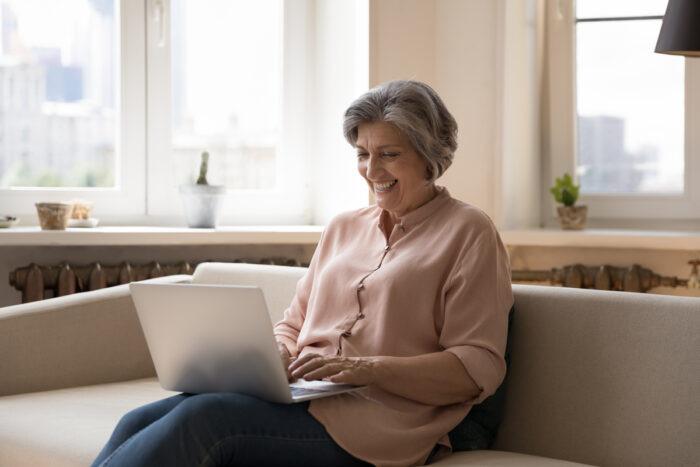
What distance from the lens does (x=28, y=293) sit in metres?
3.06

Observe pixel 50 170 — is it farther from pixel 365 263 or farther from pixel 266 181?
pixel 365 263

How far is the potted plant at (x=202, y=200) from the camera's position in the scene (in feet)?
10.7

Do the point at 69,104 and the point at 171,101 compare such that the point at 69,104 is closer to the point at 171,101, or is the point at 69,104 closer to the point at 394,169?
the point at 171,101

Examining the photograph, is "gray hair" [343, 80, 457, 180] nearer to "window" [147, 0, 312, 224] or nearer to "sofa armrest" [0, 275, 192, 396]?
"sofa armrest" [0, 275, 192, 396]

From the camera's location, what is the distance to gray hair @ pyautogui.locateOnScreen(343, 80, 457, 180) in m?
1.94

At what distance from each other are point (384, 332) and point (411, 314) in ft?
0.21

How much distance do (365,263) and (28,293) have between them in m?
1.52

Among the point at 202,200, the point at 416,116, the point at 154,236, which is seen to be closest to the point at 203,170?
the point at 202,200

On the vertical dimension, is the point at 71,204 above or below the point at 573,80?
below

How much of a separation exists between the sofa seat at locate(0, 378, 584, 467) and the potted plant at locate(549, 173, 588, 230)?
1436 millimetres

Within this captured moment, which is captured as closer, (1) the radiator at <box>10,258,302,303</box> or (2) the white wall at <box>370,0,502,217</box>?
(1) the radiator at <box>10,258,302,303</box>

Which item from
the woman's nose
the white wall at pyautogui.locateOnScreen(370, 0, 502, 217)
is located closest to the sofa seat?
the woman's nose

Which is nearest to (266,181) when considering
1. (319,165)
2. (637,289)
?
(319,165)

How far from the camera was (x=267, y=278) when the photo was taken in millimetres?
2539
